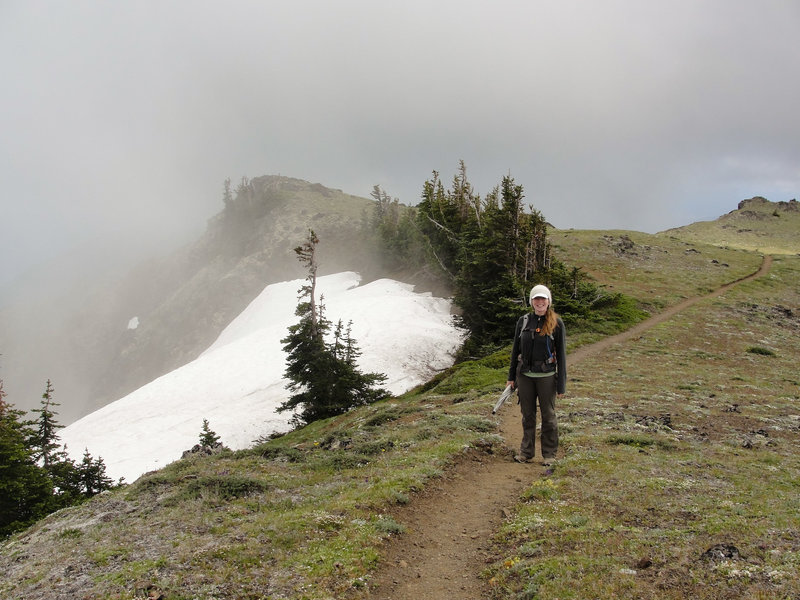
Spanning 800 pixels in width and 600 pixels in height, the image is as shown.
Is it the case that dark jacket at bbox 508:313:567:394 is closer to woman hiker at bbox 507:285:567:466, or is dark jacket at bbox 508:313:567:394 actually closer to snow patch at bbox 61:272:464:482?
woman hiker at bbox 507:285:567:466

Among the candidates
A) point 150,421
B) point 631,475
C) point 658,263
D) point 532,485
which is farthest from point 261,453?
point 658,263

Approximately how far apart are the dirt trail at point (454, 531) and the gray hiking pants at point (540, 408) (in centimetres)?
48

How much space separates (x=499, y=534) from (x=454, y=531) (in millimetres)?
897

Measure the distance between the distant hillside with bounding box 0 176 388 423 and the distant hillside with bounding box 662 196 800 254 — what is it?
7279 centimetres

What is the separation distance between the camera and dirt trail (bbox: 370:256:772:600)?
6.86m

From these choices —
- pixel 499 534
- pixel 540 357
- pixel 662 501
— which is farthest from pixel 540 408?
pixel 499 534

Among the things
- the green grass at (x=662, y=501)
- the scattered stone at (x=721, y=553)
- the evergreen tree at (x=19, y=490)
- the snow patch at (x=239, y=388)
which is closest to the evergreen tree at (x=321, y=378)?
the snow patch at (x=239, y=388)

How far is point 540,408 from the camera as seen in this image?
11195 millimetres

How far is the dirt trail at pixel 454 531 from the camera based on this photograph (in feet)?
22.5

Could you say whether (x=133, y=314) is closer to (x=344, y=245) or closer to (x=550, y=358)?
(x=344, y=245)

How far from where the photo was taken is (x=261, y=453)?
14656 mm

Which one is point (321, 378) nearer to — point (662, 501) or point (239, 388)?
point (239, 388)

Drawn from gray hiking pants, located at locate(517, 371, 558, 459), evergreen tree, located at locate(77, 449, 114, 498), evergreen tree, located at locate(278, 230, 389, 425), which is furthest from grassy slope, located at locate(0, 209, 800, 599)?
evergreen tree, located at locate(278, 230, 389, 425)

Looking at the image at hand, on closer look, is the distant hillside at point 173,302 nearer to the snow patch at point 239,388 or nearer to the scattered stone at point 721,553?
the snow patch at point 239,388
